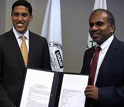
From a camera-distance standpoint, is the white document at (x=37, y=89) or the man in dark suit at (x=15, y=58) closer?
the white document at (x=37, y=89)

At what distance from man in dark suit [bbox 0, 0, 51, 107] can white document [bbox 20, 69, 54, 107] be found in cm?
6

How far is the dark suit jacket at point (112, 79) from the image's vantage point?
173 cm

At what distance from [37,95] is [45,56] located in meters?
0.48

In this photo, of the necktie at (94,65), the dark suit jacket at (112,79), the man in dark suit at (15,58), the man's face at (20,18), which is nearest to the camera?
the dark suit jacket at (112,79)

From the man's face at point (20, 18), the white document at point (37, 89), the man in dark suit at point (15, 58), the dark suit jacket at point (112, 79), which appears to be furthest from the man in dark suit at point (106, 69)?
the man's face at point (20, 18)

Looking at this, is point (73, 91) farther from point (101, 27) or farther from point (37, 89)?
point (101, 27)

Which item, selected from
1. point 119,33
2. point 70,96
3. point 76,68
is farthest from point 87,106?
point 119,33

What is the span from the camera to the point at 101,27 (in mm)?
1933

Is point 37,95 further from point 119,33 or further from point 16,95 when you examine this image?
point 119,33

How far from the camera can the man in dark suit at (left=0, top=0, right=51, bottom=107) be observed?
2.02m

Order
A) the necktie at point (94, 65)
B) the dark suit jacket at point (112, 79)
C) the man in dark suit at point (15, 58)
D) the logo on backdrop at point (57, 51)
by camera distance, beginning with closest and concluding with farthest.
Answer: the dark suit jacket at point (112, 79)
the necktie at point (94, 65)
the man in dark suit at point (15, 58)
the logo on backdrop at point (57, 51)

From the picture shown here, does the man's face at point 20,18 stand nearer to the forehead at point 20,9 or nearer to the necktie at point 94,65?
the forehead at point 20,9

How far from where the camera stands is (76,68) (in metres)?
3.52

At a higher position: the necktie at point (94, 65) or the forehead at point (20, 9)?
the forehead at point (20, 9)
